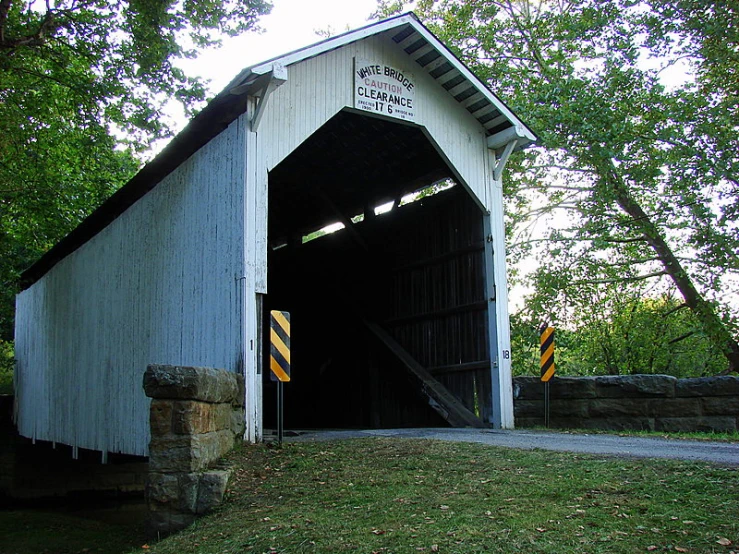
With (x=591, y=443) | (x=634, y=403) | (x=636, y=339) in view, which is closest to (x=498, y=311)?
(x=634, y=403)

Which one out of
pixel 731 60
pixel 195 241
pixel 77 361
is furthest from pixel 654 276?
pixel 77 361

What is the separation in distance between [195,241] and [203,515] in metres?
4.31

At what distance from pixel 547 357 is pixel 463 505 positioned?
213 inches

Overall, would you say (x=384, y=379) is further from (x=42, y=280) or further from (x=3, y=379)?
(x=3, y=379)

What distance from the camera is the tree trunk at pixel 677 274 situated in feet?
45.9

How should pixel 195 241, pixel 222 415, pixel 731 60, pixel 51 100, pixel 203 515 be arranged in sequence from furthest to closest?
1. pixel 51 100
2. pixel 731 60
3. pixel 195 241
4. pixel 222 415
5. pixel 203 515

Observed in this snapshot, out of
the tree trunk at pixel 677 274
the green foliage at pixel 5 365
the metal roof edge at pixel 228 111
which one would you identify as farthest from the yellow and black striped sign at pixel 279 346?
the green foliage at pixel 5 365

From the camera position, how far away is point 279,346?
23.8 feet

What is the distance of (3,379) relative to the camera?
31688mm

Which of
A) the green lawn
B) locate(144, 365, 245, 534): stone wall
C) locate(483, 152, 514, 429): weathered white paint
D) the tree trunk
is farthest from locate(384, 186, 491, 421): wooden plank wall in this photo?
locate(144, 365, 245, 534): stone wall

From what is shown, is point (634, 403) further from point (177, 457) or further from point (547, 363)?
point (177, 457)

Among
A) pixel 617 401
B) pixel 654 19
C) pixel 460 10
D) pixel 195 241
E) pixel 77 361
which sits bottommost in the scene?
pixel 617 401

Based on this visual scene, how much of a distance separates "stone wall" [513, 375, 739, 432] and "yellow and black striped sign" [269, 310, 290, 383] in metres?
4.15

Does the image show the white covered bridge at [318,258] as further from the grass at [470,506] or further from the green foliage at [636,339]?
the green foliage at [636,339]
